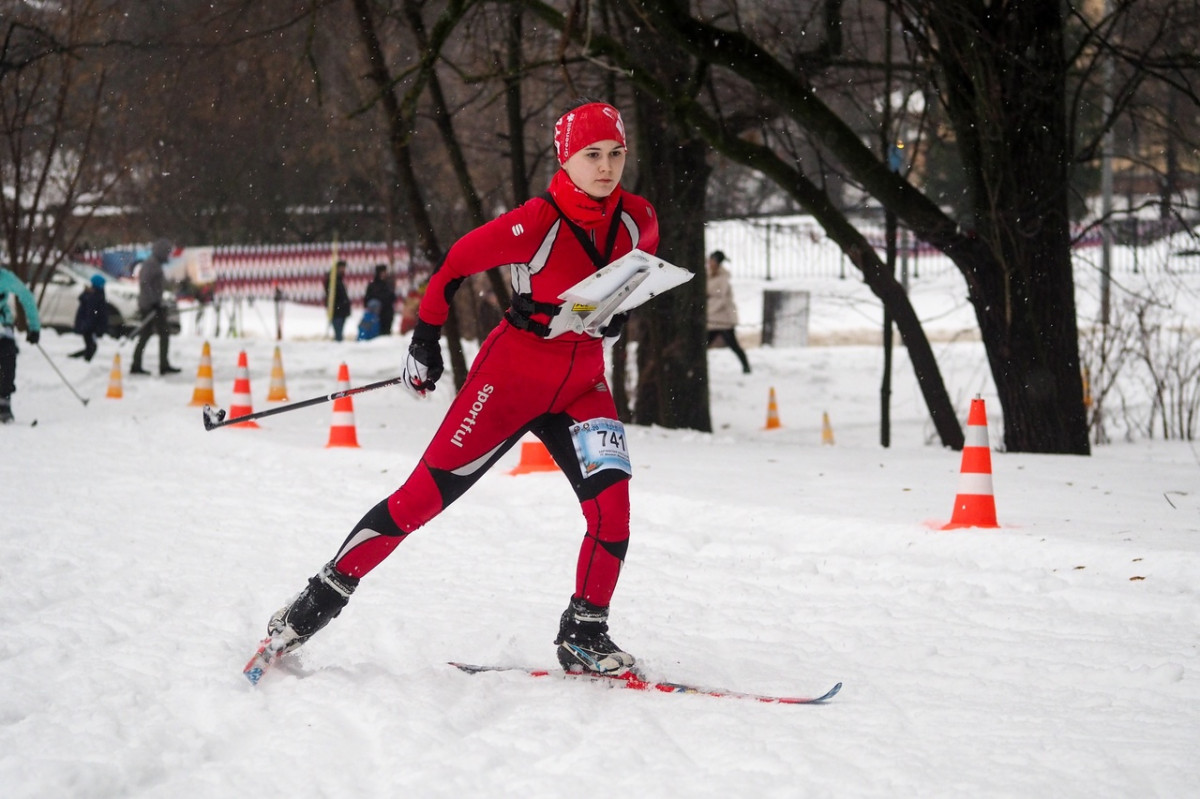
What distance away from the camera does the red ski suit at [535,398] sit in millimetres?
4391

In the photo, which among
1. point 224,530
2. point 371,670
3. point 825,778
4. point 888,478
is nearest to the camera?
point 825,778

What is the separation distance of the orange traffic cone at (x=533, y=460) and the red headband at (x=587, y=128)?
495cm

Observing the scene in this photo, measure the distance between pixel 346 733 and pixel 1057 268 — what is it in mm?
8046

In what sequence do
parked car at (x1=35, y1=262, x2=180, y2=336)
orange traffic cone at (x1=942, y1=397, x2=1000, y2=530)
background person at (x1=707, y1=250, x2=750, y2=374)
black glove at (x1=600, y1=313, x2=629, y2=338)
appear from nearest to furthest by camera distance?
black glove at (x1=600, y1=313, x2=629, y2=338), orange traffic cone at (x1=942, y1=397, x2=1000, y2=530), background person at (x1=707, y1=250, x2=750, y2=374), parked car at (x1=35, y1=262, x2=180, y2=336)

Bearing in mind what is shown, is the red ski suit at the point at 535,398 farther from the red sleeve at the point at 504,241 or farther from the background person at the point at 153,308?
the background person at the point at 153,308

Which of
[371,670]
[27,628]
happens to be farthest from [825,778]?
[27,628]

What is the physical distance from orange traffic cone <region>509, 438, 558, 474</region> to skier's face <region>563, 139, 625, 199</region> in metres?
4.98

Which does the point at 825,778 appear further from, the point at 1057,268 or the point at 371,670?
the point at 1057,268

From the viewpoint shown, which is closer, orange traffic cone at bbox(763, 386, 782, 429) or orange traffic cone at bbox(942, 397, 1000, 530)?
orange traffic cone at bbox(942, 397, 1000, 530)

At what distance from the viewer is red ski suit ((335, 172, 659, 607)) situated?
14.4ft

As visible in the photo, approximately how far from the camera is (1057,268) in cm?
1036

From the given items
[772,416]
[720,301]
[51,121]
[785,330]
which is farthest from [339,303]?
[772,416]

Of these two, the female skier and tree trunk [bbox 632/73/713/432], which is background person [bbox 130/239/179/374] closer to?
tree trunk [bbox 632/73/713/432]

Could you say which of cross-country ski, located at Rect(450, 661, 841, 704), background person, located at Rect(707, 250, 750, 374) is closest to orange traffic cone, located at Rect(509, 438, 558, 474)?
cross-country ski, located at Rect(450, 661, 841, 704)
